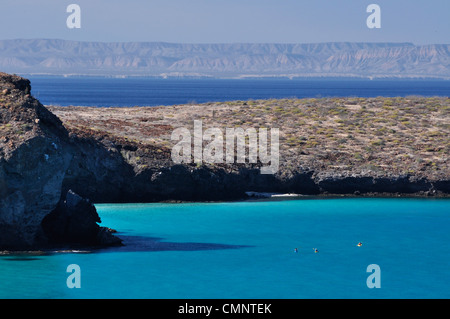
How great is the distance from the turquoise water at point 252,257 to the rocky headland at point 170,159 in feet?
5.76

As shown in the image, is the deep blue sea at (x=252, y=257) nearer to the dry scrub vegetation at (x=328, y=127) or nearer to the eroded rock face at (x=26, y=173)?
the eroded rock face at (x=26, y=173)

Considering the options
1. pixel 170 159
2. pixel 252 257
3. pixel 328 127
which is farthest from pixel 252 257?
pixel 328 127

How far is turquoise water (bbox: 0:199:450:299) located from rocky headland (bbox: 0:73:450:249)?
1.76 meters

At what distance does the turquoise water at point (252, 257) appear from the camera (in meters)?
23.5

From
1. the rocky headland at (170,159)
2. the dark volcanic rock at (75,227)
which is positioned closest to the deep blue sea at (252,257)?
the dark volcanic rock at (75,227)

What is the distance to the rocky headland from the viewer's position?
27453mm

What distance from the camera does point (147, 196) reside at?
41250mm

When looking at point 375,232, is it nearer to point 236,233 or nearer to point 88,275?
point 236,233

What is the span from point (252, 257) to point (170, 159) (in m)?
15.8

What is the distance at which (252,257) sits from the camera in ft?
91.6

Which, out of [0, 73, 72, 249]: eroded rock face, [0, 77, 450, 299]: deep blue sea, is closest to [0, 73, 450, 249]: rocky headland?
[0, 73, 72, 249]: eroded rock face

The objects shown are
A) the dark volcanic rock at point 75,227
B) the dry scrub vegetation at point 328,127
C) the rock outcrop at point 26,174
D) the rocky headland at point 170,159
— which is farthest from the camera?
the dry scrub vegetation at point 328,127

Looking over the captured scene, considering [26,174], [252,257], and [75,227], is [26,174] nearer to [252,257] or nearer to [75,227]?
[75,227]

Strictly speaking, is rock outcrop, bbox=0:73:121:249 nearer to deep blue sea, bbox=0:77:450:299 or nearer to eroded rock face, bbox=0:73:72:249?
eroded rock face, bbox=0:73:72:249
